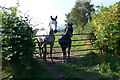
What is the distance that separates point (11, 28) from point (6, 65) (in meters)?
1.27

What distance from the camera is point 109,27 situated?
20.6 ft

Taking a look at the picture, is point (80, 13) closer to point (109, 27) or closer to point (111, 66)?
point (109, 27)

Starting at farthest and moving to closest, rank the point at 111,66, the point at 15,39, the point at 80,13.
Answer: the point at 80,13 < the point at 111,66 < the point at 15,39

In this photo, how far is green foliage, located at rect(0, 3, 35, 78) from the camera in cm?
405

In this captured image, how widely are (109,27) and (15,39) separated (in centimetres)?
444

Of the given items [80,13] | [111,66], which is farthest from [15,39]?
[80,13]

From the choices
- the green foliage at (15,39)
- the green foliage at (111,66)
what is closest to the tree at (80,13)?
the green foliage at (111,66)

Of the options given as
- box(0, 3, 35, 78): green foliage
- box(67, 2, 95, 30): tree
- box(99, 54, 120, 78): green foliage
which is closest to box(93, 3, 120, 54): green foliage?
box(99, 54, 120, 78): green foliage

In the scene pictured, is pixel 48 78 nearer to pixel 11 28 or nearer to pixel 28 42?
pixel 28 42

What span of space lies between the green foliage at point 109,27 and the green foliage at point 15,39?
3746mm

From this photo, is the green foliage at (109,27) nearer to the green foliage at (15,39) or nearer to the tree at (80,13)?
the green foliage at (15,39)

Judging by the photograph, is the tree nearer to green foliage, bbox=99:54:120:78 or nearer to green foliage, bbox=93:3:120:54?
green foliage, bbox=93:3:120:54

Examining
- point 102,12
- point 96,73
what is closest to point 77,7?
point 102,12

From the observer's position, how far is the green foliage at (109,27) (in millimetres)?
6082
